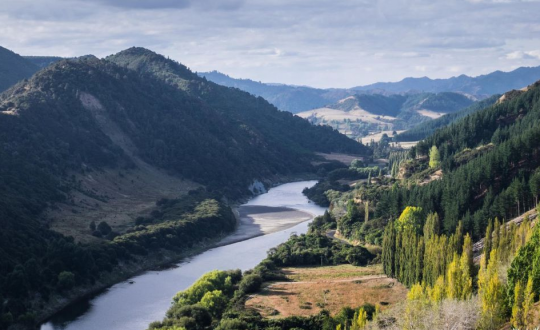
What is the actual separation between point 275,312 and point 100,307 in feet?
114

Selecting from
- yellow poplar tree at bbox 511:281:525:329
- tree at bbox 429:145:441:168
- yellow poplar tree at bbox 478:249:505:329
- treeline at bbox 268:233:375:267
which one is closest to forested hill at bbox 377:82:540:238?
tree at bbox 429:145:441:168

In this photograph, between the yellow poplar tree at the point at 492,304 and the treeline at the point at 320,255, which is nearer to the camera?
the yellow poplar tree at the point at 492,304

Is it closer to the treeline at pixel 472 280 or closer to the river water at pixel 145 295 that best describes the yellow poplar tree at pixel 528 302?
the treeline at pixel 472 280

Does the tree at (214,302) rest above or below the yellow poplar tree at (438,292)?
below

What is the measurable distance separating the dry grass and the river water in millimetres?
18727

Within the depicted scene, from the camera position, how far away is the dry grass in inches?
3661

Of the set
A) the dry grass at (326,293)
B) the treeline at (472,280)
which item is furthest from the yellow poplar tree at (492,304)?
the dry grass at (326,293)

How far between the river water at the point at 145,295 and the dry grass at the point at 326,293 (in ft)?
61.4

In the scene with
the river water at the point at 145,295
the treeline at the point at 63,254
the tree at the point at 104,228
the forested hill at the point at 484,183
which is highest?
the forested hill at the point at 484,183

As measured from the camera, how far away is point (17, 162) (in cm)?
17550

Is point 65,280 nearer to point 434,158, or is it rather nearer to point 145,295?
point 145,295

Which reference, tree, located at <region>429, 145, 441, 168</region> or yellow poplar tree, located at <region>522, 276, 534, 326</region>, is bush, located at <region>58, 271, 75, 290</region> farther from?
tree, located at <region>429, 145, 441, 168</region>

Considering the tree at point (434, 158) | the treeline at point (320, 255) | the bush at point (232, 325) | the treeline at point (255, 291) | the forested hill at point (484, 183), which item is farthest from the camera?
the tree at point (434, 158)

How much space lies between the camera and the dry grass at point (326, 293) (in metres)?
93.0
